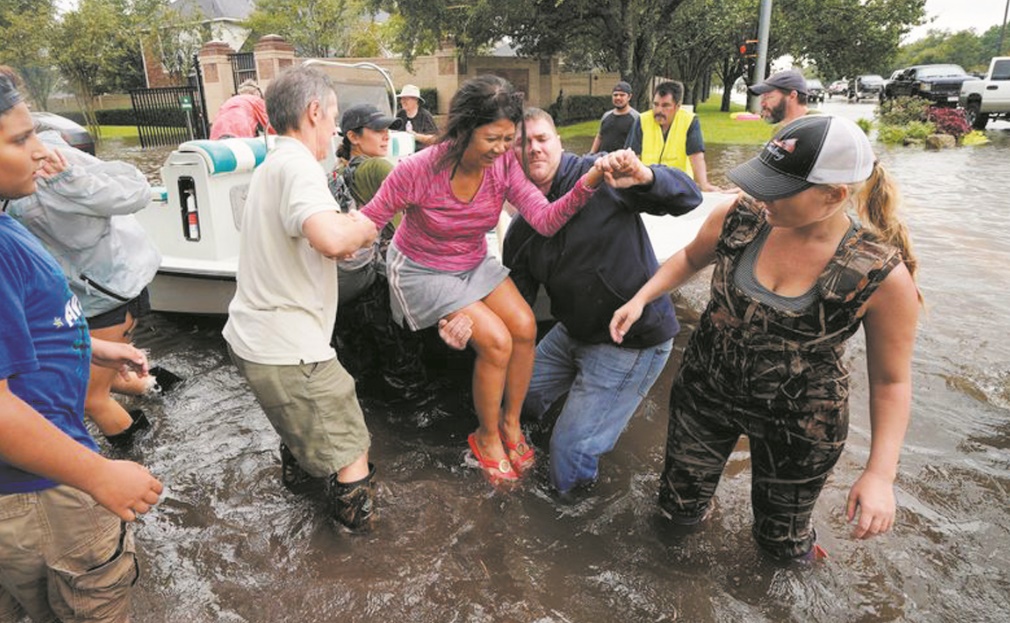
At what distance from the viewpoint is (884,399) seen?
214cm

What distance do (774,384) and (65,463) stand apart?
2070 mm

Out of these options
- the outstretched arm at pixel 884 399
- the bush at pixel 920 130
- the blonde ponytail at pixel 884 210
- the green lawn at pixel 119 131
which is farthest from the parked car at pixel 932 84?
the green lawn at pixel 119 131

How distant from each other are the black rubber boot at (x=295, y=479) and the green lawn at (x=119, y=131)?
27454 mm

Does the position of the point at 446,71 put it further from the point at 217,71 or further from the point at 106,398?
the point at 106,398

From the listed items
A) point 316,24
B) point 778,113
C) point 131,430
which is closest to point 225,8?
point 316,24

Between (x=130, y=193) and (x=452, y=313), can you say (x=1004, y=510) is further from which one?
(x=130, y=193)

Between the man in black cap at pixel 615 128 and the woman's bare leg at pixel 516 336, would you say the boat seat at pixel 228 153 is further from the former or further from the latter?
the man in black cap at pixel 615 128

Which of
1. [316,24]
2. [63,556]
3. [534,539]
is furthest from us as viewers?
[316,24]

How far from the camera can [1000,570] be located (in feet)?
9.36

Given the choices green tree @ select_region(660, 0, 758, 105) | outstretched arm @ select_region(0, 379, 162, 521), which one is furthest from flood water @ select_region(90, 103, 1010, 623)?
green tree @ select_region(660, 0, 758, 105)

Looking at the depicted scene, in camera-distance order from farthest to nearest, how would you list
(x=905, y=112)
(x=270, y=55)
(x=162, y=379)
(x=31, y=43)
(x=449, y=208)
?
(x=31, y=43)
(x=270, y=55)
(x=905, y=112)
(x=162, y=379)
(x=449, y=208)

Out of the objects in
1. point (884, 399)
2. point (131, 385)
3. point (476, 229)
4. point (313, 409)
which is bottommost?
point (131, 385)

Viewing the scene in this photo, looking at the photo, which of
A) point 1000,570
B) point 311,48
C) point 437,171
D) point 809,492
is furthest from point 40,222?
point 311,48

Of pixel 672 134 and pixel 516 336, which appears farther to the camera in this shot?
pixel 672 134
